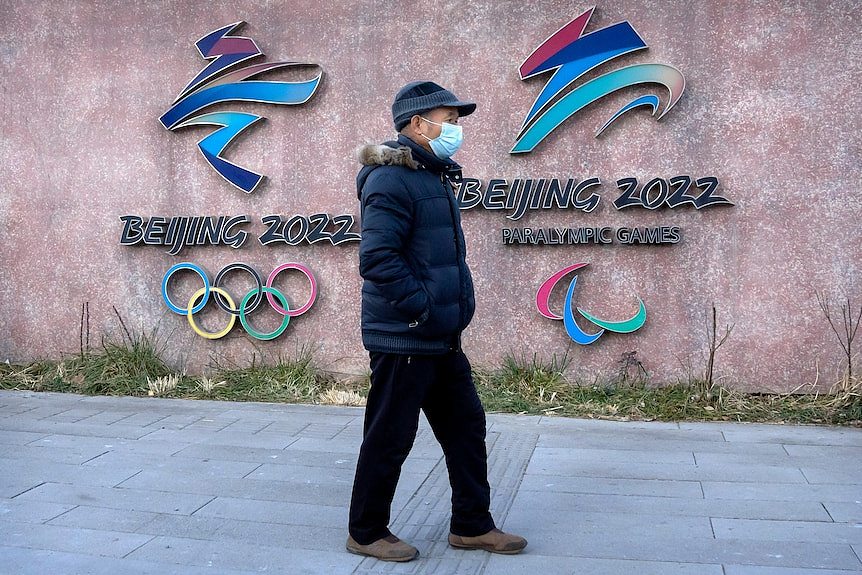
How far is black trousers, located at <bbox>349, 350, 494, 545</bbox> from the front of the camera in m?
3.92

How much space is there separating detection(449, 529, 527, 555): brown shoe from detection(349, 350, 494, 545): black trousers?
3 centimetres

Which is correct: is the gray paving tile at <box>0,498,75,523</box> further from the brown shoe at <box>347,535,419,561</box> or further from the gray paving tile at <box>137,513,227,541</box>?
the brown shoe at <box>347,535,419,561</box>

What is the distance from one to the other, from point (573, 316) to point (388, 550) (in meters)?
3.56

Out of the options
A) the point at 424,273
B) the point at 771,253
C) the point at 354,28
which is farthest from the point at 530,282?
the point at 424,273

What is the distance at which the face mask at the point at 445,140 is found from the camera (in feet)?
13.3

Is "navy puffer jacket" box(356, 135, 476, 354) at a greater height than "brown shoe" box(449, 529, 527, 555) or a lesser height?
greater

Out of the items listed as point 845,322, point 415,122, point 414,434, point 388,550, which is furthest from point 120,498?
point 845,322

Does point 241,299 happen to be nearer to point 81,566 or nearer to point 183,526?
point 183,526

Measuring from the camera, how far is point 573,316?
7.15 m

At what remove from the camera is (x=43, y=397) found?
7.30 metres

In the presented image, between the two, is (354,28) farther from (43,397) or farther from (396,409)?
(396,409)

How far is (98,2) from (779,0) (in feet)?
17.6

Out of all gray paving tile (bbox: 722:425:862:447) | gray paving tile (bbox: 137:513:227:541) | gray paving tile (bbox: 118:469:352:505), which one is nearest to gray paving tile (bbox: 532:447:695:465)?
gray paving tile (bbox: 722:425:862:447)

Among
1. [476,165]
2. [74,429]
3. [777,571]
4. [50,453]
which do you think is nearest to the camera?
[777,571]
